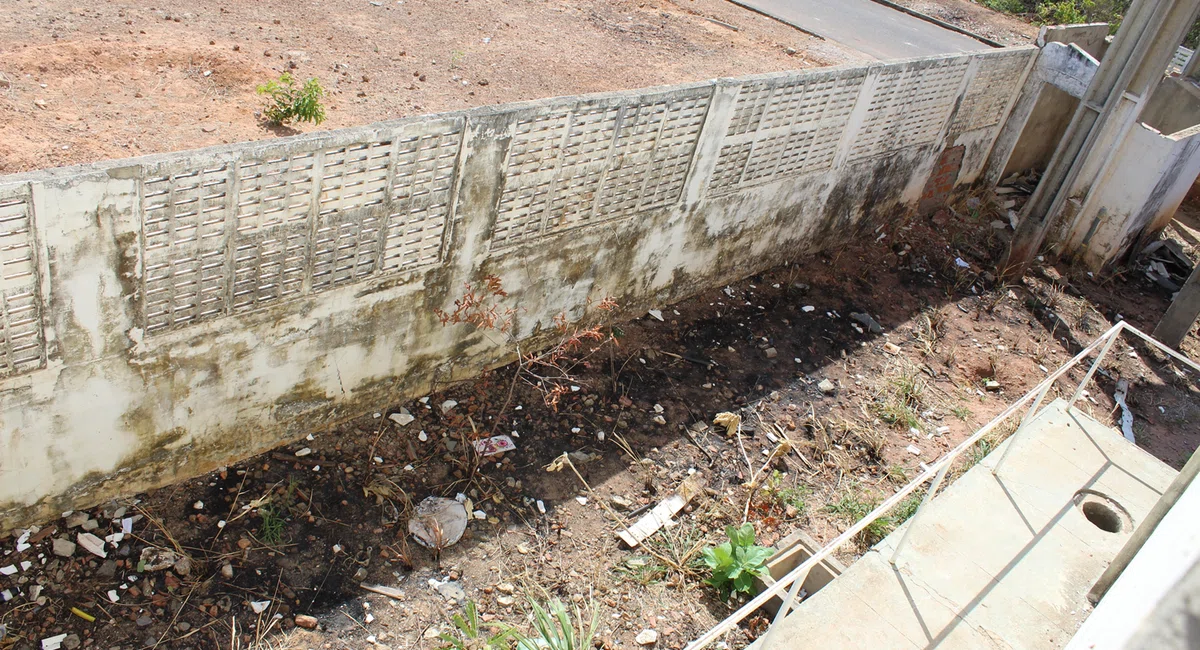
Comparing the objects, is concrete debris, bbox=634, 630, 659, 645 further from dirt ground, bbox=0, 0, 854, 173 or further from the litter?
dirt ground, bbox=0, 0, 854, 173

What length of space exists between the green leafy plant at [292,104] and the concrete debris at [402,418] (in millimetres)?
3156

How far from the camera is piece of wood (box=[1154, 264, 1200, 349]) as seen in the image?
7.39 meters

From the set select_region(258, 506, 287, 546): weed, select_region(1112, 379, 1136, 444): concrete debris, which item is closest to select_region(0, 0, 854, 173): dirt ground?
select_region(258, 506, 287, 546): weed

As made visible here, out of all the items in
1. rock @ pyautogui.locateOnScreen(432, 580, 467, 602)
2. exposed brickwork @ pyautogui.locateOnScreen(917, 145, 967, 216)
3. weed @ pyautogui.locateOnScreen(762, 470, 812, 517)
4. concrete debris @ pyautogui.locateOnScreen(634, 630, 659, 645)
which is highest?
exposed brickwork @ pyautogui.locateOnScreen(917, 145, 967, 216)

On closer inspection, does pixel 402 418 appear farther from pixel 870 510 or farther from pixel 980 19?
pixel 980 19

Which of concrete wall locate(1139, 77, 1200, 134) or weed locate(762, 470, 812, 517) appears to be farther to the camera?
concrete wall locate(1139, 77, 1200, 134)

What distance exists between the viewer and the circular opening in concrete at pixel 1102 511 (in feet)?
15.3

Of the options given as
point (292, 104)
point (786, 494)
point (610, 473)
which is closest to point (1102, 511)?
point (786, 494)

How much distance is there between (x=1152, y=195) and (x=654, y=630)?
698 centimetres

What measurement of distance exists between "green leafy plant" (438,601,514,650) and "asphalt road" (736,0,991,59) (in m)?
10.8

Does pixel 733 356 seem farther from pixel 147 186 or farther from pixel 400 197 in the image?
pixel 147 186

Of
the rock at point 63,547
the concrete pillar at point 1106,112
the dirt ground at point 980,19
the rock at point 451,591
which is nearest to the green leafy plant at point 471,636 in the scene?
the rock at point 451,591

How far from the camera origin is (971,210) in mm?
9039

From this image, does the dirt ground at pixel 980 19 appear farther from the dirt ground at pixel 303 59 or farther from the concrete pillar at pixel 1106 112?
the concrete pillar at pixel 1106 112
